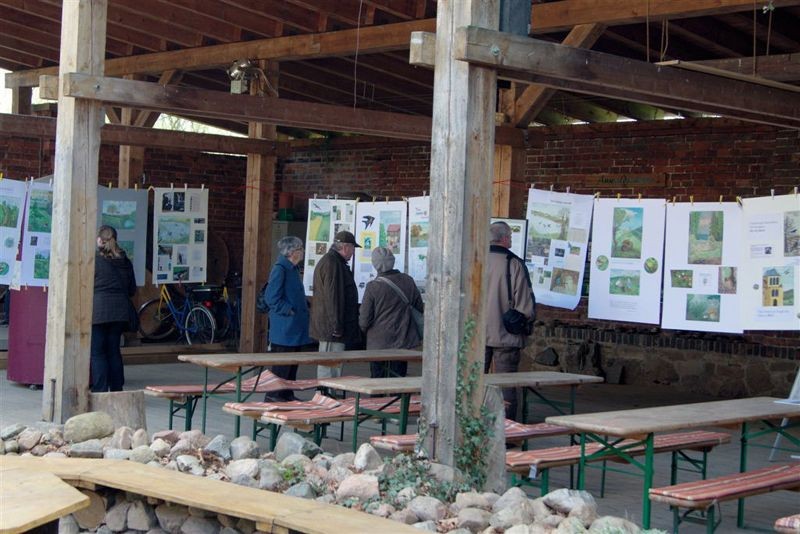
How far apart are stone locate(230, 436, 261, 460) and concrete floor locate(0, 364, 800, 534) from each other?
163cm

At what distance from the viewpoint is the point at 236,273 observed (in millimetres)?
17812

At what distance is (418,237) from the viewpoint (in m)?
11.0

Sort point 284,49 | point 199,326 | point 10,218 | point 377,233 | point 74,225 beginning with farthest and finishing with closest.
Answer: point 199,326 → point 284,49 → point 377,233 → point 10,218 → point 74,225

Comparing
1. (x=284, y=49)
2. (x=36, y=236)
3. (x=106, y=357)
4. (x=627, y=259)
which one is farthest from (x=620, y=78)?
(x=36, y=236)

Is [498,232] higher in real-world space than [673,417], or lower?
higher

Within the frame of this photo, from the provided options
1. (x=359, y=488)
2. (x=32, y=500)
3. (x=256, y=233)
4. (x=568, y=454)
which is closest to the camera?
(x=32, y=500)

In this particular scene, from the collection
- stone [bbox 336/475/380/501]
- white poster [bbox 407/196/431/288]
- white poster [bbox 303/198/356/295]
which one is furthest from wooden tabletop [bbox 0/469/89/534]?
white poster [bbox 303/198/356/295]

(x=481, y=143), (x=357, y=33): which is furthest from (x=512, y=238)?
(x=481, y=143)

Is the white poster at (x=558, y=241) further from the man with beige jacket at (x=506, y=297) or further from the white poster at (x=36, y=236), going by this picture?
the white poster at (x=36, y=236)

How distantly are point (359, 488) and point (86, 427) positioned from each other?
2447mm

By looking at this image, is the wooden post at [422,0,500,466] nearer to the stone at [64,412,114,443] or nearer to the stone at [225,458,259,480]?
the stone at [225,458,259,480]

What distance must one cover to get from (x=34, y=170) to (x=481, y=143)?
11.7 metres

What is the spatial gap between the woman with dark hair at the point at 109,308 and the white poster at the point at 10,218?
1.20 meters

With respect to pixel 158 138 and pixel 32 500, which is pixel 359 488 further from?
pixel 158 138
